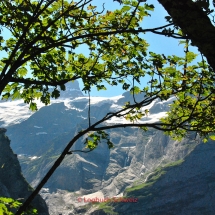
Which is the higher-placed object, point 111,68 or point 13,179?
point 111,68

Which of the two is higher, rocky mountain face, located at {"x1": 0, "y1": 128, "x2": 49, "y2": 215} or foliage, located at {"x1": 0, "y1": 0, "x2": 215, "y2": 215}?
foliage, located at {"x1": 0, "y1": 0, "x2": 215, "y2": 215}

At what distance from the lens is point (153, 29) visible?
5.38 meters

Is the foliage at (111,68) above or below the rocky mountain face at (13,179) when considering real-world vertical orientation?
above

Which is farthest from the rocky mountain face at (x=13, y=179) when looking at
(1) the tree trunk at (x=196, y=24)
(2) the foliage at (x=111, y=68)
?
(1) the tree trunk at (x=196, y=24)

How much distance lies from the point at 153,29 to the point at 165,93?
149 inches

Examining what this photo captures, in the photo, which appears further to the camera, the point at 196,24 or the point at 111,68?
the point at 111,68

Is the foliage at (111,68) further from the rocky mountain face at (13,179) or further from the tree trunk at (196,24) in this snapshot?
the rocky mountain face at (13,179)

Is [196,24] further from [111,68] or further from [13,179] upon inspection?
[13,179]

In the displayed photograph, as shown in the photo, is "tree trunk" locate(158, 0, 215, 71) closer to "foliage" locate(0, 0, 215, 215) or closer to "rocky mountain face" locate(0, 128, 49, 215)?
"foliage" locate(0, 0, 215, 215)

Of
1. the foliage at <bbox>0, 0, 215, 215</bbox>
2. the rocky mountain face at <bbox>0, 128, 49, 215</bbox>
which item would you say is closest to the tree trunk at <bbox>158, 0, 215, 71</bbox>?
the foliage at <bbox>0, 0, 215, 215</bbox>

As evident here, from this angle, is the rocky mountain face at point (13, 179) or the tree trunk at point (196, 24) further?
the rocky mountain face at point (13, 179)

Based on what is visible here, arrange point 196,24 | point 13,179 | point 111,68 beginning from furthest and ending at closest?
point 13,179, point 111,68, point 196,24

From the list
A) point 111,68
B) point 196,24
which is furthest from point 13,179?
point 196,24

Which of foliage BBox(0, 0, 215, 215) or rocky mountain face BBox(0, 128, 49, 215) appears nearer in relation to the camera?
foliage BBox(0, 0, 215, 215)
